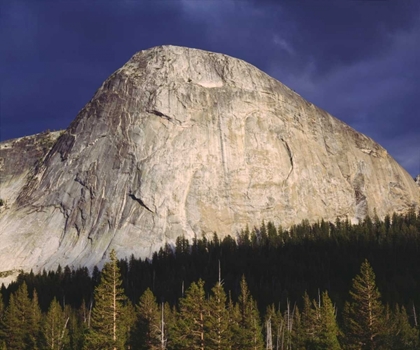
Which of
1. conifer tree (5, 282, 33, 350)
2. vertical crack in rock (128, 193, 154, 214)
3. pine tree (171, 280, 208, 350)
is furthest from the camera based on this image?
vertical crack in rock (128, 193, 154, 214)

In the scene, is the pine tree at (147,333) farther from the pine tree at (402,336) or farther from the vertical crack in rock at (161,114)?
the vertical crack in rock at (161,114)

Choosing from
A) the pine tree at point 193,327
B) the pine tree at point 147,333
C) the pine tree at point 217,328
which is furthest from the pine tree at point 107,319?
the pine tree at point 147,333

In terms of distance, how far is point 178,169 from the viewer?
13912 cm

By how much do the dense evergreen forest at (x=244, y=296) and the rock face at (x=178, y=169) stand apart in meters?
7.78

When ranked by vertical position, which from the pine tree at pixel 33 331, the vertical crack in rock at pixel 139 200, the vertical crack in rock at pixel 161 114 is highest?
the vertical crack in rock at pixel 161 114

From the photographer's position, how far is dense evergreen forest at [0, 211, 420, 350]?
51.7 m

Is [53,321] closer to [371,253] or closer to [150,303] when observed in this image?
[150,303]

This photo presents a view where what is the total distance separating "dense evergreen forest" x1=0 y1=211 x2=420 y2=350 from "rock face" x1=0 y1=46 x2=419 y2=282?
7.78 meters

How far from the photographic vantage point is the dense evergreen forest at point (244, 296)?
5173 centimetres

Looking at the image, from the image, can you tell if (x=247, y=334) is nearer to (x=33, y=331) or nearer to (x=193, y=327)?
(x=193, y=327)

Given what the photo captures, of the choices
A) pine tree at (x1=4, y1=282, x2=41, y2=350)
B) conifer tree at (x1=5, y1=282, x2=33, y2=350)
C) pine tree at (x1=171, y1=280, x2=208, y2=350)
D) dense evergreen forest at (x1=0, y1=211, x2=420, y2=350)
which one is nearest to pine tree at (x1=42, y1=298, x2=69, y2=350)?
dense evergreen forest at (x1=0, y1=211, x2=420, y2=350)

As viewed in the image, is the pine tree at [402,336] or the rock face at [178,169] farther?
the rock face at [178,169]

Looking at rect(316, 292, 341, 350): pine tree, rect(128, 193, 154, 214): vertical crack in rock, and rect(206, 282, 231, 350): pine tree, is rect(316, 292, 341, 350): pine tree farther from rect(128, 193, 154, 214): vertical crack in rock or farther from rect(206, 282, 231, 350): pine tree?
rect(128, 193, 154, 214): vertical crack in rock

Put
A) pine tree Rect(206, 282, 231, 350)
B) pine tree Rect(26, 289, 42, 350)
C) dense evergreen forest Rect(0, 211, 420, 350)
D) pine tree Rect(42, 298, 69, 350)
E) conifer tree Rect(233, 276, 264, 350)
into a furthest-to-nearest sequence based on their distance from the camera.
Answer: pine tree Rect(26, 289, 42, 350), pine tree Rect(42, 298, 69, 350), conifer tree Rect(233, 276, 264, 350), dense evergreen forest Rect(0, 211, 420, 350), pine tree Rect(206, 282, 231, 350)
